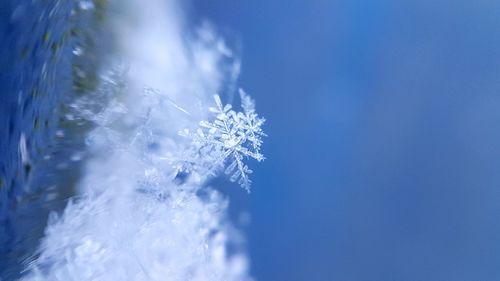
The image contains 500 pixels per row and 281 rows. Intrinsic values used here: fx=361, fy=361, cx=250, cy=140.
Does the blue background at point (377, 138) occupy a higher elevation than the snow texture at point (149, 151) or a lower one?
higher

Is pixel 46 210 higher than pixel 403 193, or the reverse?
pixel 403 193

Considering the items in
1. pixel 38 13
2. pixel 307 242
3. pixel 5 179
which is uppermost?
pixel 307 242

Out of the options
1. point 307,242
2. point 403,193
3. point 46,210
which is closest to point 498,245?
point 403,193

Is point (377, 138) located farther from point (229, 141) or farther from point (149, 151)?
point (149, 151)

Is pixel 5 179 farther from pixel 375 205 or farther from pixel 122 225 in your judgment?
pixel 375 205
